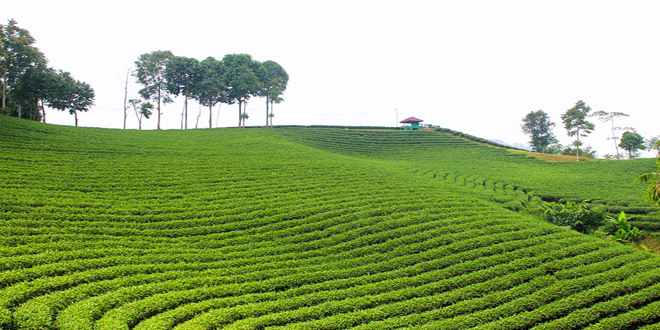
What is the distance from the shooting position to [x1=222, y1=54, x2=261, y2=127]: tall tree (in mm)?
43469

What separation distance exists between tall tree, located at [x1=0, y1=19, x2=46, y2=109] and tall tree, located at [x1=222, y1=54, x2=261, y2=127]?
1988cm

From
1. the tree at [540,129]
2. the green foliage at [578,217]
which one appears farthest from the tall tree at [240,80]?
the tree at [540,129]

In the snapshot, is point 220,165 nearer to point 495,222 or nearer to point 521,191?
point 495,222

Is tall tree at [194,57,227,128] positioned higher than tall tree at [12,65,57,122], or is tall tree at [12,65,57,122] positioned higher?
tall tree at [194,57,227,128]

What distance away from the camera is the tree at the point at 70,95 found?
1277 inches

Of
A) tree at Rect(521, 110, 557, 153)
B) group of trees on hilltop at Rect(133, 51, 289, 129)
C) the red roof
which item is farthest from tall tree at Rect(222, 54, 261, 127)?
tree at Rect(521, 110, 557, 153)

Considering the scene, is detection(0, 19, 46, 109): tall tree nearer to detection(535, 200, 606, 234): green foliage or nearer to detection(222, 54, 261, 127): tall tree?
detection(222, 54, 261, 127): tall tree

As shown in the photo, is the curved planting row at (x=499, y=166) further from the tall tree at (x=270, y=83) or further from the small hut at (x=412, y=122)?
the tall tree at (x=270, y=83)

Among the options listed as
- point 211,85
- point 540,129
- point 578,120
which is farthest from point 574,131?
point 211,85

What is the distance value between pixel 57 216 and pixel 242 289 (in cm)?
678

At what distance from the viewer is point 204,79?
137ft

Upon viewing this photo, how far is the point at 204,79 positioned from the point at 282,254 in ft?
126

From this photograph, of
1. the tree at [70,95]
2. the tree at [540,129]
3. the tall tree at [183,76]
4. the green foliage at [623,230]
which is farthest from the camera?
the tree at [540,129]

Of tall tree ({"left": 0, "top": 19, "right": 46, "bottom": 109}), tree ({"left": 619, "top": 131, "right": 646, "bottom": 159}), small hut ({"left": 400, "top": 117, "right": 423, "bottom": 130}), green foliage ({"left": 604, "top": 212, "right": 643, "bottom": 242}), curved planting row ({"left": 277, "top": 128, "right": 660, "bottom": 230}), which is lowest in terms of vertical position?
green foliage ({"left": 604, "top": 212, "right": 643, "bottom": 242})
